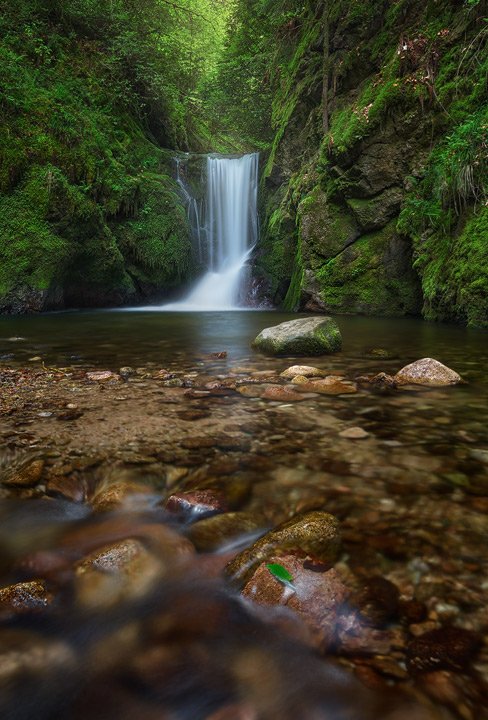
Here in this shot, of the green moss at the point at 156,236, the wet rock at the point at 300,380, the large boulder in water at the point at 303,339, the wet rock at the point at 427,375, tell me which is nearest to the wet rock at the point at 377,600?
the wet rock at the point at 300,380

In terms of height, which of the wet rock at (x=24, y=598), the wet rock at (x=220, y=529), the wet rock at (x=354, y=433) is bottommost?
the wet rock at (x=220, y=529)

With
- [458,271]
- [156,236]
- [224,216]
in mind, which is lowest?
[458,271]

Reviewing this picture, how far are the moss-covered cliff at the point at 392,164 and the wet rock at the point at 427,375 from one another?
420 centimetres

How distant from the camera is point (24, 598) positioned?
1136 mm

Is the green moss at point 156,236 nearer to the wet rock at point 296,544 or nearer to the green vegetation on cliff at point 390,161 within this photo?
the green vegetation on cliff at point 390,161

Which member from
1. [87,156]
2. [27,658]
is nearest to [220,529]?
[27,658]

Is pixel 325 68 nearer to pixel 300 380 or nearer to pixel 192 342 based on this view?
pixel 192 342

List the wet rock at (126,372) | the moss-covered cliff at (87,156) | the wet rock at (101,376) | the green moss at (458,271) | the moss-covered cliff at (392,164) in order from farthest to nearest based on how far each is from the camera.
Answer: the moss-covered cliff at (87,156) → the moss-covered cliff at (392,164) → the green moss at (458,271) → the wet rock at (126,372) → the wet rock at (101,376)

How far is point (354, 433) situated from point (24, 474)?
1.60 metres

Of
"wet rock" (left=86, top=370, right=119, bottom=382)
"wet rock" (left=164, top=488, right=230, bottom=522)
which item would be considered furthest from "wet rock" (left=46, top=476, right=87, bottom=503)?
"wet rock" (left=86, top=370, right=119, bottom=382)

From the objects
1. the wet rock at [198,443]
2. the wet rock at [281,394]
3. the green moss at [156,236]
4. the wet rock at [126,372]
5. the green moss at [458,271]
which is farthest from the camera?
the green moss at [156,236]

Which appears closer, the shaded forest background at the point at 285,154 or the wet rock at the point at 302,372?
the wet rock at the point at 302,372

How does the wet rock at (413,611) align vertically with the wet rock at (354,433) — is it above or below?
below

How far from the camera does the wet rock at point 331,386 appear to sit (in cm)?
312
